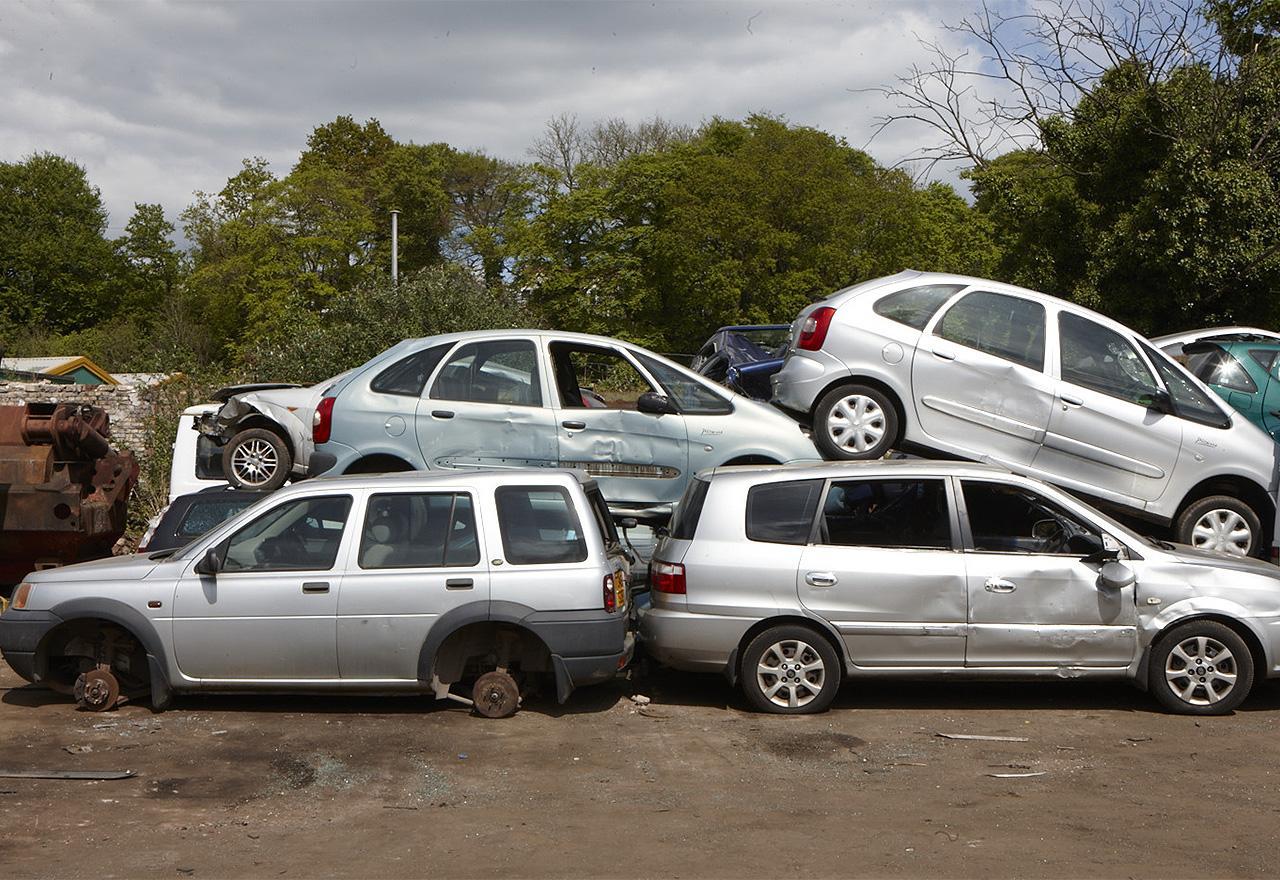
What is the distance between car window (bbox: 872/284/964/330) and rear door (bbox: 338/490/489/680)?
3.92 metres

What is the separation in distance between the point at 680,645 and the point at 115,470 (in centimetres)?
711

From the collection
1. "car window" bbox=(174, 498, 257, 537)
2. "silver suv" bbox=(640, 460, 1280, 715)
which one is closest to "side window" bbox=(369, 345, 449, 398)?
"car window" bbox=(174, 498, 257, 537)

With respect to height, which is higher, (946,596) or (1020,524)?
(1020,524)

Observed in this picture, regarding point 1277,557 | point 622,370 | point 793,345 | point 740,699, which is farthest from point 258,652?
point 1277,557

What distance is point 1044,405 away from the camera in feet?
31.3

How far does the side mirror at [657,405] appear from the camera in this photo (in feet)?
32.2

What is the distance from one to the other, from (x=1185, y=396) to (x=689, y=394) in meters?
3.90

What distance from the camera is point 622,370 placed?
1022 cm

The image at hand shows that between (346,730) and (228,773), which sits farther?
(346,730)

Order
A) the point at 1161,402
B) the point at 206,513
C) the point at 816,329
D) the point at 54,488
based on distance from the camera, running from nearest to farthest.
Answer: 1. the point at 1161,402
2. the point at 816,329
3. the point at 206,513
4. the point at 54,488

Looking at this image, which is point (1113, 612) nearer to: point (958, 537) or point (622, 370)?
point (958, 537)

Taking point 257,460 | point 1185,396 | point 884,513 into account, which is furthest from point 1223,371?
point 257,460

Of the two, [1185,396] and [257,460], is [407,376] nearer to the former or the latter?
[257,460]

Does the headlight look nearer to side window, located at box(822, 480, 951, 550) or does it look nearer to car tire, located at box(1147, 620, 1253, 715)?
side window, located at box(822, 480, 951, 550)
